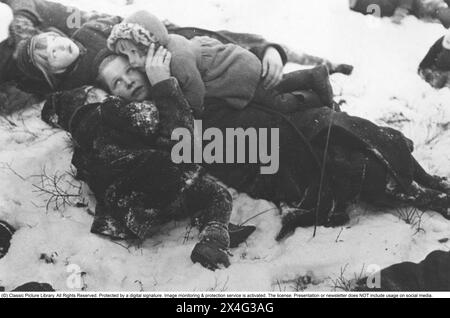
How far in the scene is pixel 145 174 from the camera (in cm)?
279

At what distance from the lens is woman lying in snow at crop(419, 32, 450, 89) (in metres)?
3.33

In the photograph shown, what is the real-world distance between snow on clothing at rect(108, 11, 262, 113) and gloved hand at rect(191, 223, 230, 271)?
638 mm

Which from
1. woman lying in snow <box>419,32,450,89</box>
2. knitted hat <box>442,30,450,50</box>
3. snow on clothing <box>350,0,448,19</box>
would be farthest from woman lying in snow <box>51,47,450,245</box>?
snow on clothing <box>350,0,448,19</box>

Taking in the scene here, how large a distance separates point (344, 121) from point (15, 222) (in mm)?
1737

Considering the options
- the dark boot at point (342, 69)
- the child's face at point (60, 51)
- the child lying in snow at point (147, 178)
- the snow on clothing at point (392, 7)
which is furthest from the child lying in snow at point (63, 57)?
the snow on clothing at point (392, 7)

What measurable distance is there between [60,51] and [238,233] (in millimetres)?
1361

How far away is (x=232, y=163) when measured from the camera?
3008 mm

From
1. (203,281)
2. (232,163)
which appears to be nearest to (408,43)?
(232,163)

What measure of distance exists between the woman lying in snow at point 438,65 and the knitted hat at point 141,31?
1.54 metres

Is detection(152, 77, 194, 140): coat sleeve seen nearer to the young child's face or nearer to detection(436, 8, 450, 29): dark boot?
the young child's face

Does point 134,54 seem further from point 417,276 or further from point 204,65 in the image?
point 417,276

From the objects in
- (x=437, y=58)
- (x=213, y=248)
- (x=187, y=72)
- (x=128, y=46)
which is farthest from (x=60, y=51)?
(x=437, y=58)

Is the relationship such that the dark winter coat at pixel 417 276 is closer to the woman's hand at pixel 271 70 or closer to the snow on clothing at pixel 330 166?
the snow on clothing at pixel 330 166
